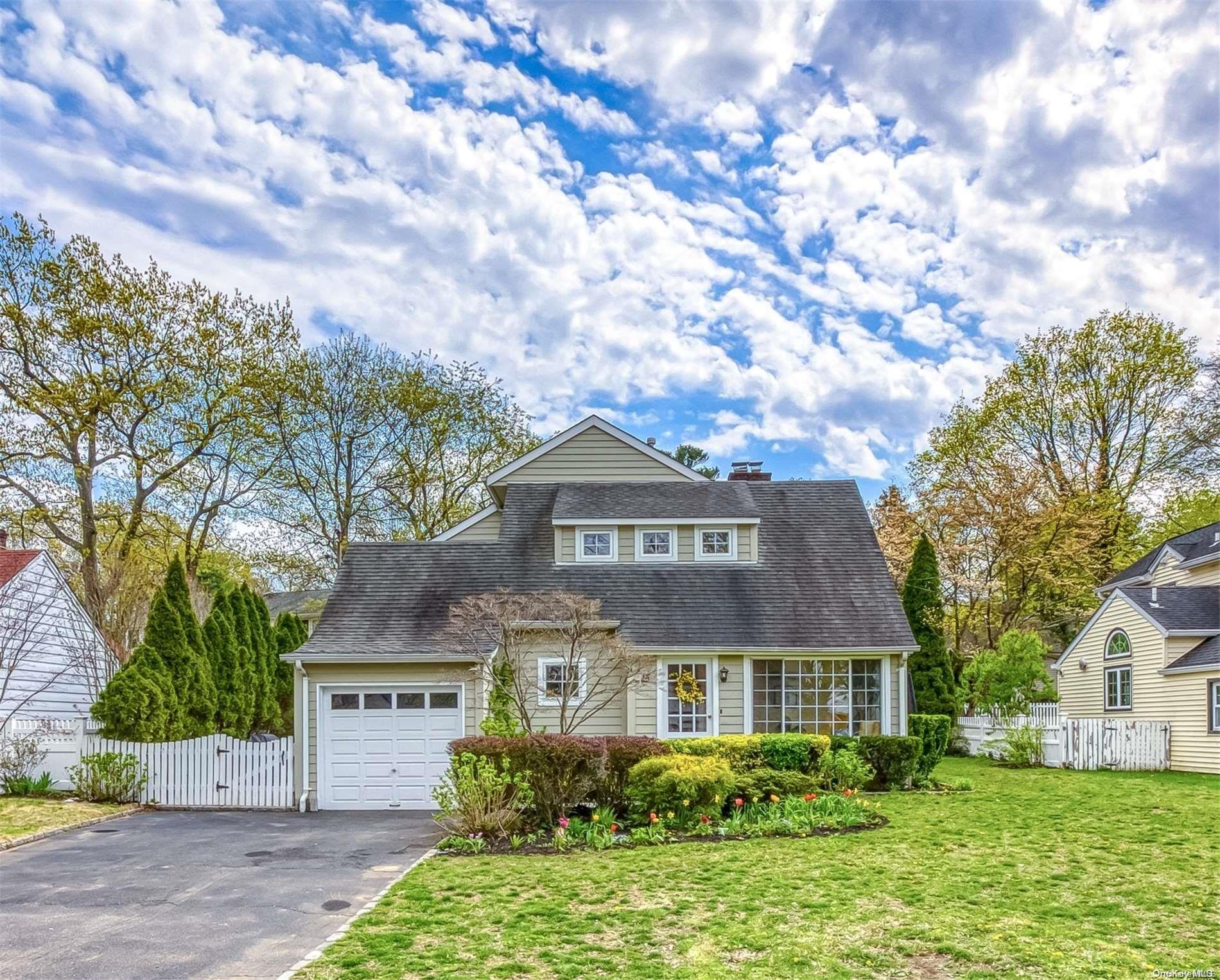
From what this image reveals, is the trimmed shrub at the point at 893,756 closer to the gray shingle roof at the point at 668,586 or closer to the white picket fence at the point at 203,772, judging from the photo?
the gray shingle roof at the point at 668,586

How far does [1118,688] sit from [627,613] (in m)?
13.4

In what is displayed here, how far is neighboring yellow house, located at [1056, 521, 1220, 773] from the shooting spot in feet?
61.9

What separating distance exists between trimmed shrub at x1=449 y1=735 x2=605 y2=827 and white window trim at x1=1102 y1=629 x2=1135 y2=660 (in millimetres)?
15987

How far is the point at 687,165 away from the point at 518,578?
348 inches

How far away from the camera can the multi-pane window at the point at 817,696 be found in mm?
16953

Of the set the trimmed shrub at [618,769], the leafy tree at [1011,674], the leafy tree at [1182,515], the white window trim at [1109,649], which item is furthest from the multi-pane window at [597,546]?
the leafy tree at [1182,515]

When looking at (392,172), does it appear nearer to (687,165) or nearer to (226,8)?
(226,8)

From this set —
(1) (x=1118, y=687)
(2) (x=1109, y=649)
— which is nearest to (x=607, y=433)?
(2) (x=1109, y=649)

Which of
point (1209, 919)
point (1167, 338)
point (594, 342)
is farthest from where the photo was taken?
point (1167, 338)

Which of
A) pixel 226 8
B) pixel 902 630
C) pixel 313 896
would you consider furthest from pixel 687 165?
pixel 313 896

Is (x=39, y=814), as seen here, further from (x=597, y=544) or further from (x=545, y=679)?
(x=597, y=544)

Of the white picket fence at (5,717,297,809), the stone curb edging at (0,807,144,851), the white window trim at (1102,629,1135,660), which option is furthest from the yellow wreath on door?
the white window trim at (1102,629,1135,660)

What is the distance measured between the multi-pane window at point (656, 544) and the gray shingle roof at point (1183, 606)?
1120 cm

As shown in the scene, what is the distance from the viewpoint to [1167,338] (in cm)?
3156
